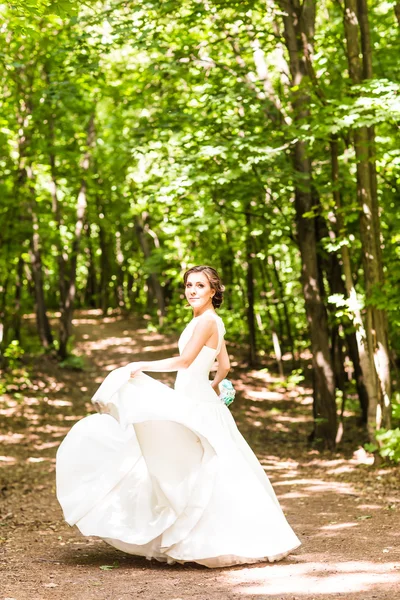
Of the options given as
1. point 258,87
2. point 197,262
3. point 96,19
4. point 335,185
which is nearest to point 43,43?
point 96,19

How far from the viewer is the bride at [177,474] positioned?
5375 mm

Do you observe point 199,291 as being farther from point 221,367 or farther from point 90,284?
point 90,284

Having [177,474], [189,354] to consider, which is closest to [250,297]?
[189,354]

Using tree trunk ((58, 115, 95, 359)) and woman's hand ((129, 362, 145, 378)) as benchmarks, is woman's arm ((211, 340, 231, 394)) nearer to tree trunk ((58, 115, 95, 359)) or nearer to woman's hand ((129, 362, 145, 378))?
woman's hand ((129, 362, 145, 378))

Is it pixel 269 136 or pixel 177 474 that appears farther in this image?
pixel 269 136

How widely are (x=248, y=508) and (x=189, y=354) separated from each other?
121 cm

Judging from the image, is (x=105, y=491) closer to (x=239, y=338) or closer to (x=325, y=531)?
(x=325, y=531)

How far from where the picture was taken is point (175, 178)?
1270 cm

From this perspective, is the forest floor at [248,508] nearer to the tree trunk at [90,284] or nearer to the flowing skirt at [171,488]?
the flowing skirt at [171,488]

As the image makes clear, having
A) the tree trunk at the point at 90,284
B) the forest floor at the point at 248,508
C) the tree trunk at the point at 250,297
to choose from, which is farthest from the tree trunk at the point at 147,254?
the tree trunk at the point at 90,284

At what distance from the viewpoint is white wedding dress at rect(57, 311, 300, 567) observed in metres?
5.37

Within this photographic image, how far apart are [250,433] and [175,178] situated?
258 inches

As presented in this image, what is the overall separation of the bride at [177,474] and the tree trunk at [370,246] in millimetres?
5593

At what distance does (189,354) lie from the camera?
5578 mm
